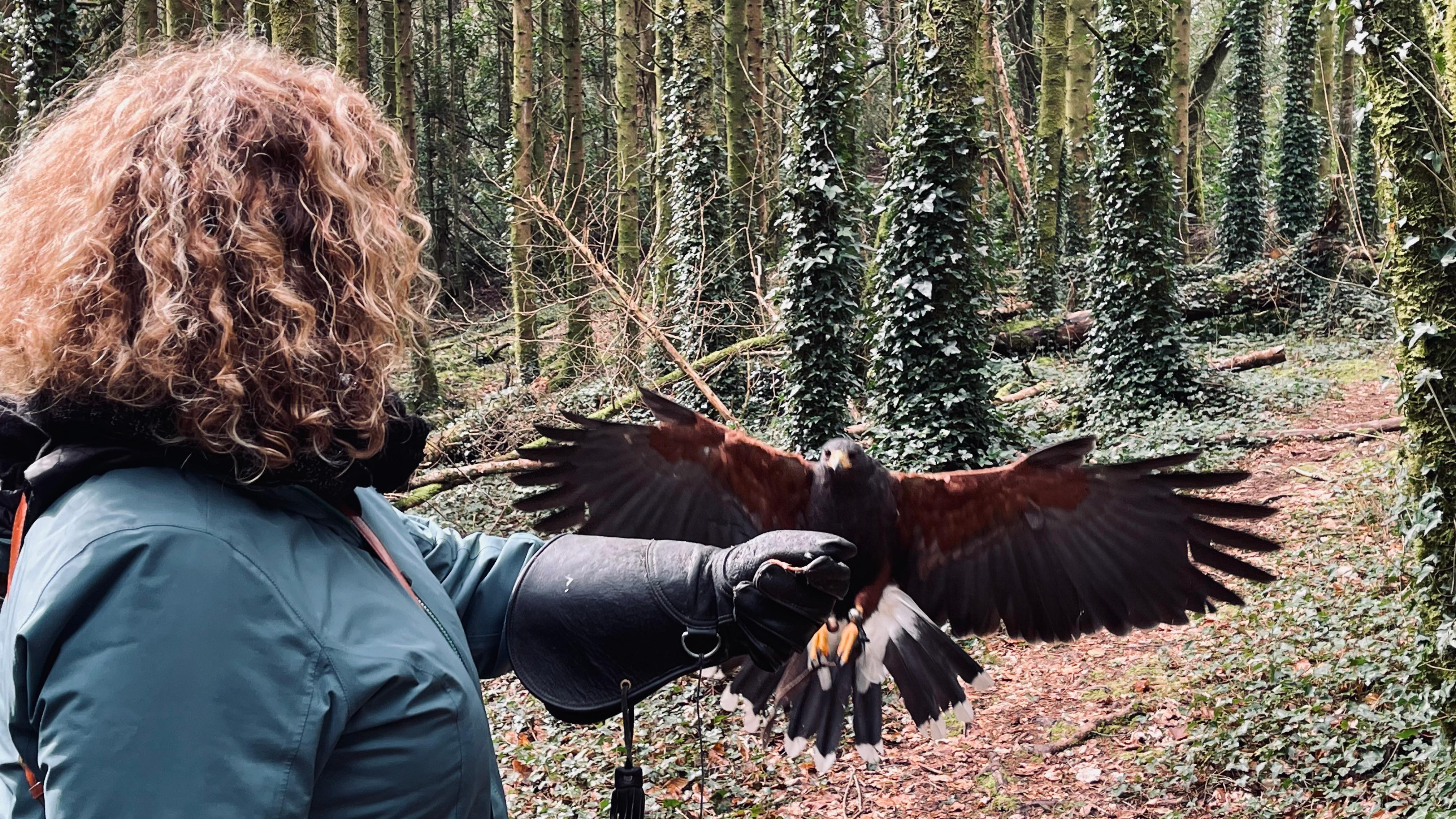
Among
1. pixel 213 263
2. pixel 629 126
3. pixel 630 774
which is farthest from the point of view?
pixel 629 126

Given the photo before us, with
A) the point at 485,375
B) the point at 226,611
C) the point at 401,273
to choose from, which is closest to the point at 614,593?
the point at 401,273

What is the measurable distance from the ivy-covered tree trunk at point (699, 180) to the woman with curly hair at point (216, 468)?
35.5ft

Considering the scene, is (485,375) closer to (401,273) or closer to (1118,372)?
(1118,372)

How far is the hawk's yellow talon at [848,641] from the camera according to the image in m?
4.13

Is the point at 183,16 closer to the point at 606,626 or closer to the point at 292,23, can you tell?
the point at 292,23

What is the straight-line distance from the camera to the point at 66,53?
1042 cm

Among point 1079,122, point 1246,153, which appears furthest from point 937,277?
point 1246,153

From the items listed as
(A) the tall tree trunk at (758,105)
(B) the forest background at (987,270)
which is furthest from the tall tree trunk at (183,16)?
(A) the tall tree trunk at (758,105)

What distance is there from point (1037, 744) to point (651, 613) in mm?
4468

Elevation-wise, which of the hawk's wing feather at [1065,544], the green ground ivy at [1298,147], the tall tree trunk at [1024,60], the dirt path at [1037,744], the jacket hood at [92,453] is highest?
the tall tree trunk at [1024,60]

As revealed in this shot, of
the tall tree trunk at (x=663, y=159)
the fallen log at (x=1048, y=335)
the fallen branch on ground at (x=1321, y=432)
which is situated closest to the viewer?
the fallen branch on ground at (x=1321, y=432)

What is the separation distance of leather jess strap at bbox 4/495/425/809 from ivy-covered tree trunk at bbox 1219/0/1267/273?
2069cm

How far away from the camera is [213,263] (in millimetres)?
1179

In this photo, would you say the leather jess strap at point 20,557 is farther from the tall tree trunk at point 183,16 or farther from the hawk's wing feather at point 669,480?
the tall tree trunk at point 183,16
